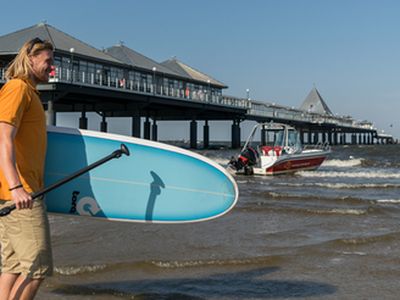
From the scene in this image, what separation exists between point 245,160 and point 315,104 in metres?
112

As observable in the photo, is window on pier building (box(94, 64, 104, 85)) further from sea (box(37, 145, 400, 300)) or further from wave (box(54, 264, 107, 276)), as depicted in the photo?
wave (box(54, 264, 107, 276))

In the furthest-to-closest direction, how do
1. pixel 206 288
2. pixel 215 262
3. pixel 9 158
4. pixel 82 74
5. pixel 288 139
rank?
pixel 82 74
pixel 288 139
pixel 215 262
pixel 206 288
pixel 9 158

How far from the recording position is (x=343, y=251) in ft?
19.5

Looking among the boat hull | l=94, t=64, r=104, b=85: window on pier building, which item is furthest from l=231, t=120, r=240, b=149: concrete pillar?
the boat hull

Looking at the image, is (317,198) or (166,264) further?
(317,198)

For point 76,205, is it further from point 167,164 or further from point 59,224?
point 59,224

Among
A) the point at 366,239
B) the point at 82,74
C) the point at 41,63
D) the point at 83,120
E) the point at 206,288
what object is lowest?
the point at 206,288

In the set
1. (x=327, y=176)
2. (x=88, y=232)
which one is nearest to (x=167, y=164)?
(x=88, y=232)

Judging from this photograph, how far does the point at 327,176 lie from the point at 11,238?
19.5 metres

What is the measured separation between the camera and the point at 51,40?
123ft

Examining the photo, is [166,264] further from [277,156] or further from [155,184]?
[277,156]

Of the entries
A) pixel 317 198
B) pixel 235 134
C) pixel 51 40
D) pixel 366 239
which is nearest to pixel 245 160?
pixel 317 198

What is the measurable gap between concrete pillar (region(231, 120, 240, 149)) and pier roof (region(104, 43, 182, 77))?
12664mm

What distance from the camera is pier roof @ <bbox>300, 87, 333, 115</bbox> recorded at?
125312mm
